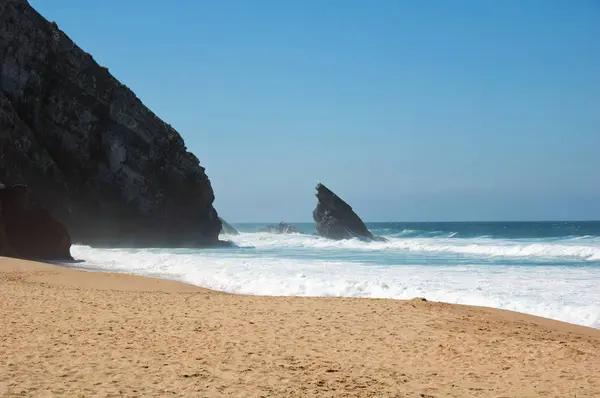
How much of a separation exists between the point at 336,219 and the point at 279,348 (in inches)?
2872

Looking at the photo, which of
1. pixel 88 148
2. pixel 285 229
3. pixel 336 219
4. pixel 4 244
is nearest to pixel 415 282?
pixel 4 244

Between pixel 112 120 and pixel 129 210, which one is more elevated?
pixel 112 120

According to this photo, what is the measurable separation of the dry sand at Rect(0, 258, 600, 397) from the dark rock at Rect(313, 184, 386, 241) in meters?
66.2

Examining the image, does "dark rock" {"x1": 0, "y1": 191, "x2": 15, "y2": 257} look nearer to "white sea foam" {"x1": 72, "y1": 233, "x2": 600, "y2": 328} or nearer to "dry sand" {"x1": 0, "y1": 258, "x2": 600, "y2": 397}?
"white sea foam" {"x1": 72, "y1": 233, "x2": 600, "y2": 328}

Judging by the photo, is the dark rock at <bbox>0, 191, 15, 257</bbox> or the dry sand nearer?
the dry sand

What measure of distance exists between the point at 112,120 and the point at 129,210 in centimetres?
817

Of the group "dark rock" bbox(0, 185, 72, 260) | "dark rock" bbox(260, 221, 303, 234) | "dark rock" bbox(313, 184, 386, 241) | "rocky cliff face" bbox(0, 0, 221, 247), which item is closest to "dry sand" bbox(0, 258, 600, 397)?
"dark rock" bbox(0, 185, 72, 260)

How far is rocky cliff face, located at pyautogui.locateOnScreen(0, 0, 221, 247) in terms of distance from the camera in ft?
152

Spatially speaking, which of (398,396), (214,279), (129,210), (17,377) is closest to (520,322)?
(398,396)

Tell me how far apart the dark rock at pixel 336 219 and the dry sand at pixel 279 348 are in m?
66.2

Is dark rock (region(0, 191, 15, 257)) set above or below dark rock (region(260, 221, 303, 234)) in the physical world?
below

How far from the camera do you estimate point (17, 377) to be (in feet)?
24.3

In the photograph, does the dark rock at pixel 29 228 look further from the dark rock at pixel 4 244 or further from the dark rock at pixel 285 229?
the dark rock at pixel 285 229

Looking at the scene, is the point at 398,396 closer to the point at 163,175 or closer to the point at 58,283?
the point at 58,283
